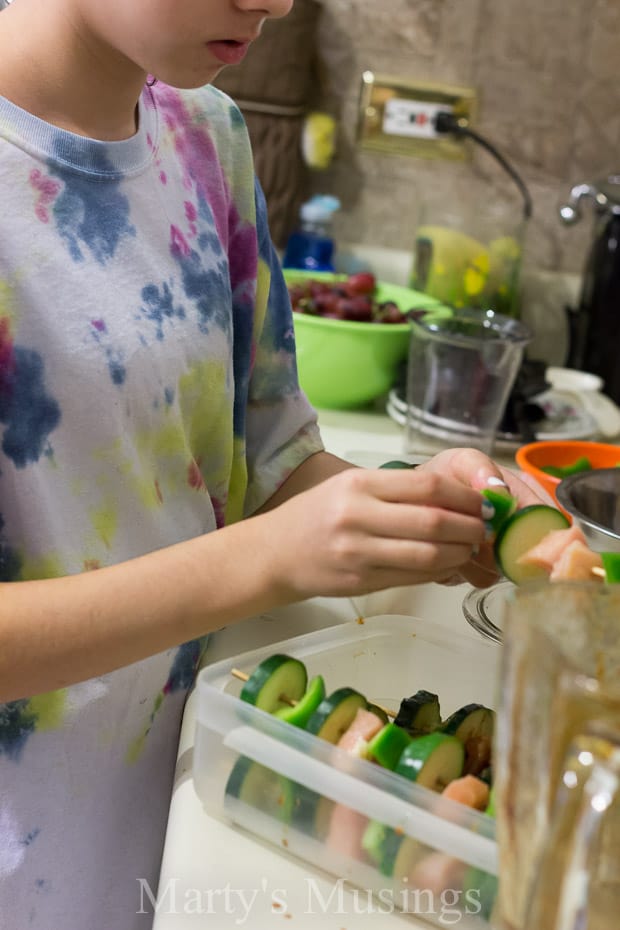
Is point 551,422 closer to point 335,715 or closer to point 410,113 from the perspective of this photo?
point 410,113

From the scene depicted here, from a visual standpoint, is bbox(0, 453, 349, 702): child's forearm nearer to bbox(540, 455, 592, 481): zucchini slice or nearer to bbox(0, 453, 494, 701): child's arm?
bbox(0, 453, 494, 701): child's arm

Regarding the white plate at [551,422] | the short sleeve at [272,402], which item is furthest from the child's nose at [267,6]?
the white plate at [551,422]

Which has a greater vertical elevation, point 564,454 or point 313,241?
point 313,241

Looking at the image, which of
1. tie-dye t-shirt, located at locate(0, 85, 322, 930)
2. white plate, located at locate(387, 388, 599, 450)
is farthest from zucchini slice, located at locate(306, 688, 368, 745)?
white plate, located at locate(387, 388, 599, 450)

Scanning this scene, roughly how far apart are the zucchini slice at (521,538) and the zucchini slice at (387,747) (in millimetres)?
137

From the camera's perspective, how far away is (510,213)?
2.03 metres

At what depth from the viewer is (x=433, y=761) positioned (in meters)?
0.64

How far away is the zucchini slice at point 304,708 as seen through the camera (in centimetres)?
67

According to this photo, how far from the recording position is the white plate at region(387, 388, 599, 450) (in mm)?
1473

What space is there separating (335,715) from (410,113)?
1.58 meters

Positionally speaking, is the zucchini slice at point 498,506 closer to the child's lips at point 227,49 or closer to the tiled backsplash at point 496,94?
the child's lips at point 227,49

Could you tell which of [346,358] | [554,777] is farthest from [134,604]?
[346,358]

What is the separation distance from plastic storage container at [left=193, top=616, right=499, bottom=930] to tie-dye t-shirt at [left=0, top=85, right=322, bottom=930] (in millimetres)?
178

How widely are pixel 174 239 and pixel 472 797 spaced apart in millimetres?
506
